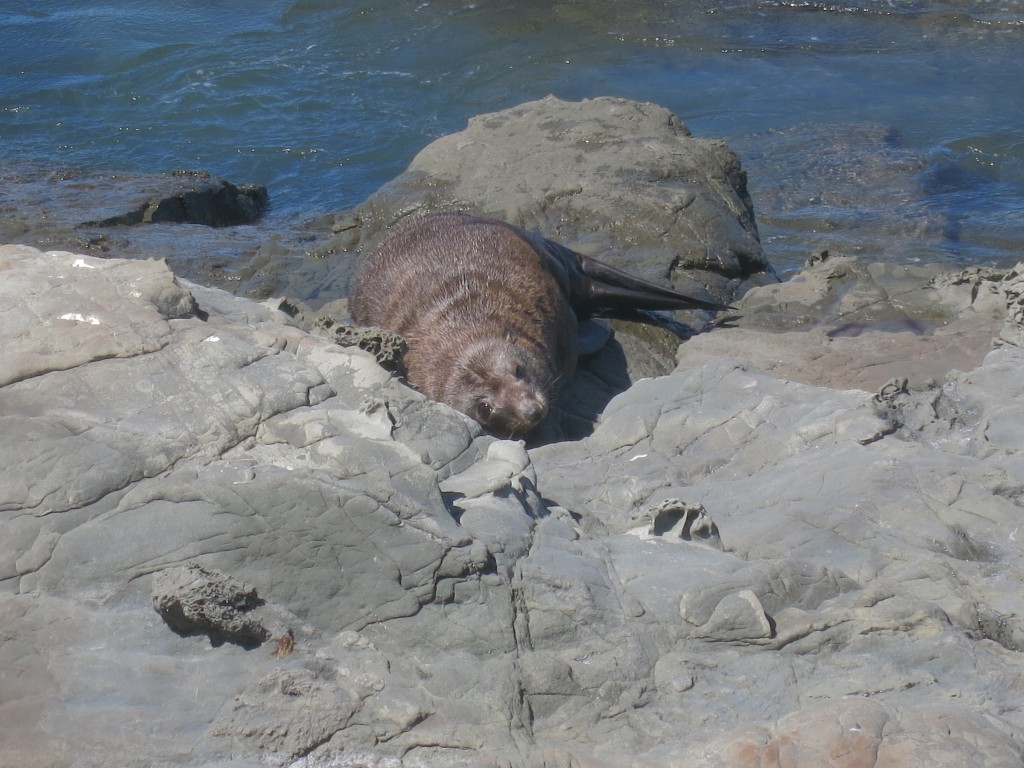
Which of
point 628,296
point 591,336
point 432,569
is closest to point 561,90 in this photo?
point 628,296

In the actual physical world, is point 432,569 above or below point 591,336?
above

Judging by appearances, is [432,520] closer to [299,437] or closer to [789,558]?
[299,437]

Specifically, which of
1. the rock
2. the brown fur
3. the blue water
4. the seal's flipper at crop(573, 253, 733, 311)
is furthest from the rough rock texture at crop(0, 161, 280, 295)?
the rock

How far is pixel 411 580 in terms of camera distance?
322cm

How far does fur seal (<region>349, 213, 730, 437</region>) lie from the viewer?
22.2ft

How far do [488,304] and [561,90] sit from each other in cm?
927

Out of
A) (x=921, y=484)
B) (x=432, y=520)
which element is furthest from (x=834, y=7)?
(x=432, y=520)

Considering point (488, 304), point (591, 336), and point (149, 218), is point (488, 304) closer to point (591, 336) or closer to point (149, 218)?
point (591, 336)

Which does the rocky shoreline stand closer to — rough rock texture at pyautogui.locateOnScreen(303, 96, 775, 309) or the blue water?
rough rock texture at pyautogui.locateOnScreen(303, 96, 775, 309)

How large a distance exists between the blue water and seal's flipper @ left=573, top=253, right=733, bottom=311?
7.71ft

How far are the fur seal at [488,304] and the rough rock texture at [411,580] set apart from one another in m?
2.35

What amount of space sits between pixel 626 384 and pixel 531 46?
36.2 feet

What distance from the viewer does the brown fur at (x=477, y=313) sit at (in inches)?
265

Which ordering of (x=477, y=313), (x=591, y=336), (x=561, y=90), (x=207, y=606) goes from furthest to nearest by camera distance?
(x=561, y=90)
(x=591, y=336)
(x=477, y=313)
(x=207, y=606)
